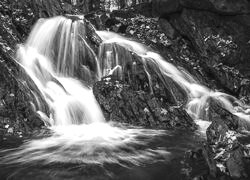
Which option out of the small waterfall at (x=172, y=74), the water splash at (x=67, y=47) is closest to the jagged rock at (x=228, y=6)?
the small waterfall at (x=172, y=74)

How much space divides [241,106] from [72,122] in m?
9.65

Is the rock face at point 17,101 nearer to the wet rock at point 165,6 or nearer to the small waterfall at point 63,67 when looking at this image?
the small waterfall at point 63,67

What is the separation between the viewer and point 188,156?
870 centimetres

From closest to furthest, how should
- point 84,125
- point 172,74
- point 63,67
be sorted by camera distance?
1. point 84,125
2. point 63,67
3. point 172,74

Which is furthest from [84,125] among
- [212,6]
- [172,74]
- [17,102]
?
[212,6]

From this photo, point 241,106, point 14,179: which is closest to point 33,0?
point 241,106

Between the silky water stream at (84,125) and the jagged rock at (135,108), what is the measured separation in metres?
0.47

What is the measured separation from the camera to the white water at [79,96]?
29.7 ft

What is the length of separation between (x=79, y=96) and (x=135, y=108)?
276 centimetres

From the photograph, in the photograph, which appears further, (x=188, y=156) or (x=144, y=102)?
(x=144, y=102)

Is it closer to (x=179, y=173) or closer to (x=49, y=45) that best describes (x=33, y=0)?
(x=49, y=45)

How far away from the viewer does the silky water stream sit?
25.8 feet

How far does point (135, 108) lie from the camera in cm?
1338

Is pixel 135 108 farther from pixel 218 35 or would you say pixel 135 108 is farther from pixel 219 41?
pixel 218 35
